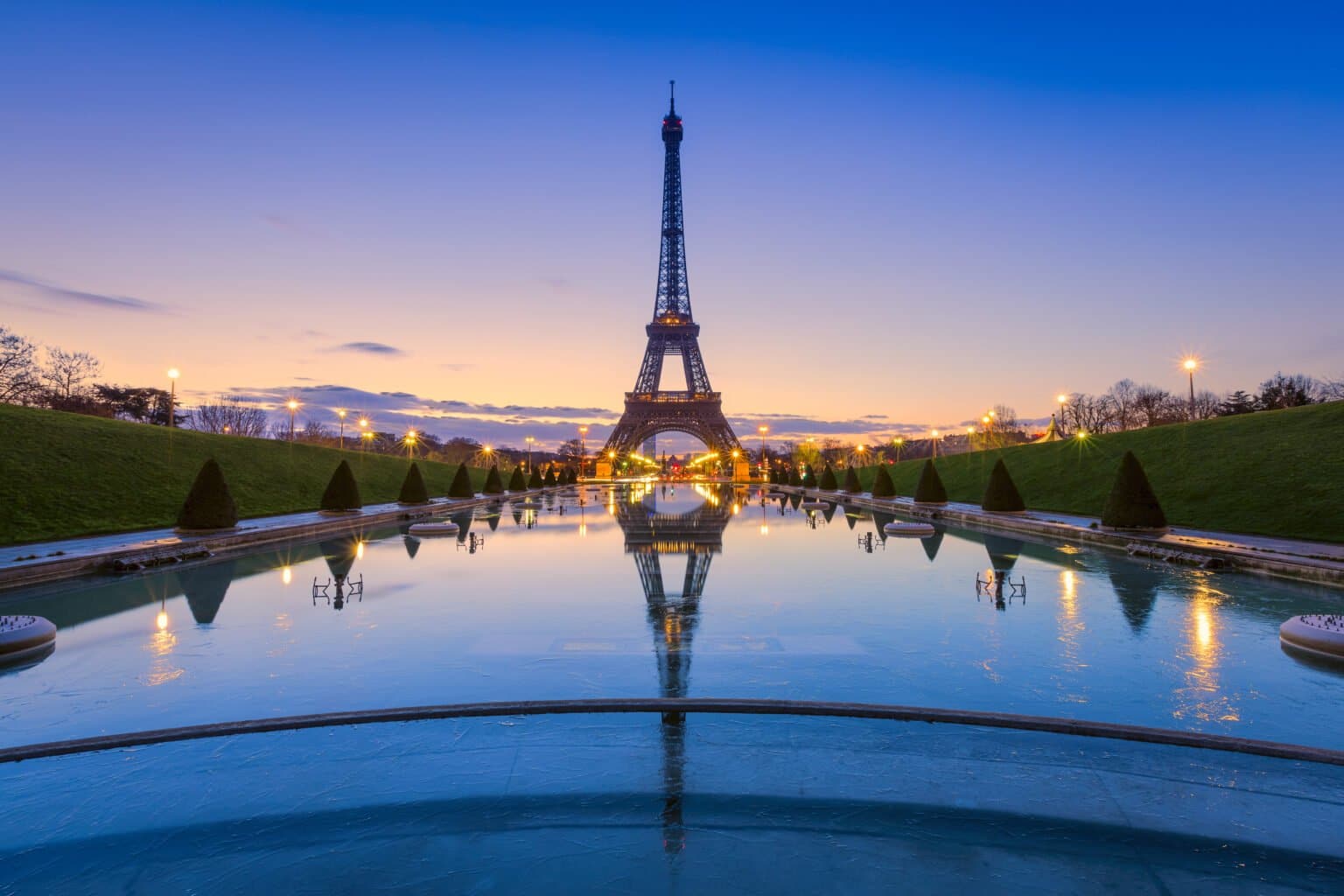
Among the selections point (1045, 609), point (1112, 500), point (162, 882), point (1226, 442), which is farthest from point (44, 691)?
point (1226, 442)

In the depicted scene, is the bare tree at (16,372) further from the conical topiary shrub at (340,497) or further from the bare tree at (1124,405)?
the bare tree at (1124,405)

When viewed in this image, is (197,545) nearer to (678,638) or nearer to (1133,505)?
(678,638)

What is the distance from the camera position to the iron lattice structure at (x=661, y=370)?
69.5m

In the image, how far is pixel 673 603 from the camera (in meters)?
10.6

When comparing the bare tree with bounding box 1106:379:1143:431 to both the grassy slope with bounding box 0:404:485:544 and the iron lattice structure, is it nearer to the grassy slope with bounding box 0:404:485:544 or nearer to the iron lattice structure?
the iron lattice structure

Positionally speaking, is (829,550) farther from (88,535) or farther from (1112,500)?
(88,535)

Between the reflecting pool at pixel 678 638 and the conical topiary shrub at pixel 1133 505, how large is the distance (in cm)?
372

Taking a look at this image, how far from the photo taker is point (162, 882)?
371 cm

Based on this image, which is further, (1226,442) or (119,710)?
(1226,442)

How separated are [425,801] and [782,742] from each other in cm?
245

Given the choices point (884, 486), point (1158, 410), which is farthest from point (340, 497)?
point (1158, 410)

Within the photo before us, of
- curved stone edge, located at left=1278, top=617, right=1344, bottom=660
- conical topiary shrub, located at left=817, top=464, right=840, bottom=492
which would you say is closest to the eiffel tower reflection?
curved stone edge, located at left=1278, top=617, right=1344, bottom=660

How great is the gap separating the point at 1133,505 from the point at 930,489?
43.4ft

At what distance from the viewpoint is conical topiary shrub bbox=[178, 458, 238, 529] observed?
18500 millimetres
